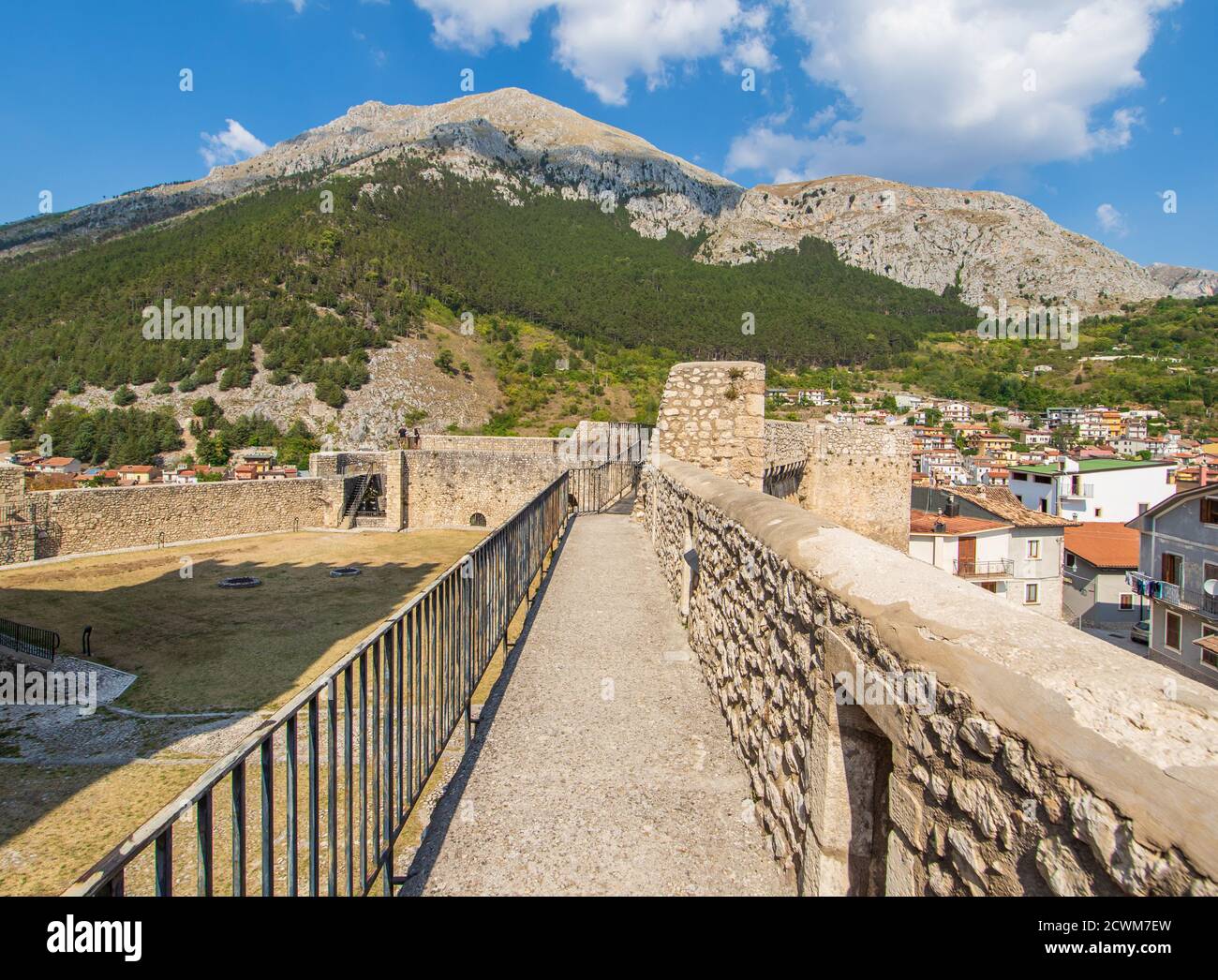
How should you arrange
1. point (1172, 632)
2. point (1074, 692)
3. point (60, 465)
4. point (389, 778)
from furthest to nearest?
point (60, 465)
point (1172, 632)
point (389, 778)
point (1074, 692)

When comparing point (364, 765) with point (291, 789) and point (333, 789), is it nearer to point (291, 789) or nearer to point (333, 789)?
point (333, 789)

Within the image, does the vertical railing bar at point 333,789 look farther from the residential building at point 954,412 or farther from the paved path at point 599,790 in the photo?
the residential building at point 954,412

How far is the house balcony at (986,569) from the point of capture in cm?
2497

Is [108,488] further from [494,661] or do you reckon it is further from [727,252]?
[727,252]

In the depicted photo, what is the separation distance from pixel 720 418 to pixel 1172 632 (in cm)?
2061

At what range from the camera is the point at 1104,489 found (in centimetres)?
3791

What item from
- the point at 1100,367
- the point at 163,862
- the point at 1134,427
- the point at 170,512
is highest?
the point at 1100,367

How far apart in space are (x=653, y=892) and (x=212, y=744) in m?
7.31

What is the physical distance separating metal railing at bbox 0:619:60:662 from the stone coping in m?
14.3

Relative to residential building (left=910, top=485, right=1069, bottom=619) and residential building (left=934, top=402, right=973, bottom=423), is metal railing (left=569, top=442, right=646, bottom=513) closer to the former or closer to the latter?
residential building (left=910, top=485, right=1069, bottom=619)

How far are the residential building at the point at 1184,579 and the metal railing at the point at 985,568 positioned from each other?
424cm

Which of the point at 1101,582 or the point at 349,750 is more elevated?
the point at 349,750

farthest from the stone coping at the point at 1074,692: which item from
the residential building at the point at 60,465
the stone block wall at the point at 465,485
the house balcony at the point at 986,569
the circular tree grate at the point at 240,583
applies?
the residential building at the point at 60,465

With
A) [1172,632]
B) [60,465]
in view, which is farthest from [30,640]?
[60,465]
